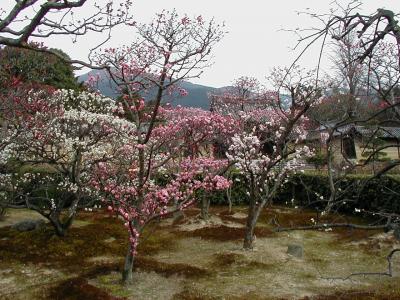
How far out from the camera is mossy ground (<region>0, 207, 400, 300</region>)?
10453 mm

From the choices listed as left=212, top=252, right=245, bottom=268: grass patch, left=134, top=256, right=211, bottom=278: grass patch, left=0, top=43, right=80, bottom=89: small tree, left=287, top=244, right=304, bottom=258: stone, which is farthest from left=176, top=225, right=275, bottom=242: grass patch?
left=0, top=43, right=80, bottom=89: small tree

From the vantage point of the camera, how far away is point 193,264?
42.4ft

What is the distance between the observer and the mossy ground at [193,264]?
10453mm

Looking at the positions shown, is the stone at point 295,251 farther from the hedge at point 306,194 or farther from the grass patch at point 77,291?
the grass patch at point 77,291

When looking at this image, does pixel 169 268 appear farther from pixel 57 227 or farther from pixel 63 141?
pixel 63 141

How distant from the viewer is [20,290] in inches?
424

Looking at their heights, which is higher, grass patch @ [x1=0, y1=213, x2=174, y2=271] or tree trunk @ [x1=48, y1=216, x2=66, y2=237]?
tree trunk @ [x1=48, y1=216, x2=66, y2=237]

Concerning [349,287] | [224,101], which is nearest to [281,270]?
[349,287]

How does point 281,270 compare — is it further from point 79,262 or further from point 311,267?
point 79,262

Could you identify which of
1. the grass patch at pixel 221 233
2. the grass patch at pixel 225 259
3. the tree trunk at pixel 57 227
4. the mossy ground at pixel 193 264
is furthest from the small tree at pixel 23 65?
the grass patch at pixel 225 259

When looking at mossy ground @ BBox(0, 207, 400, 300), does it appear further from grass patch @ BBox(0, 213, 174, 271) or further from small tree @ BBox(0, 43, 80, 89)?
small tree @ BBox(0, 43, 80, 89)

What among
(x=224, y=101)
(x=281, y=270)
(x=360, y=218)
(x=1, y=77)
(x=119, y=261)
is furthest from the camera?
(x=224, y=101)

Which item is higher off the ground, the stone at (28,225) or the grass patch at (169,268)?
the grass patch at (169,268)

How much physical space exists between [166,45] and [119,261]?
6858mm
